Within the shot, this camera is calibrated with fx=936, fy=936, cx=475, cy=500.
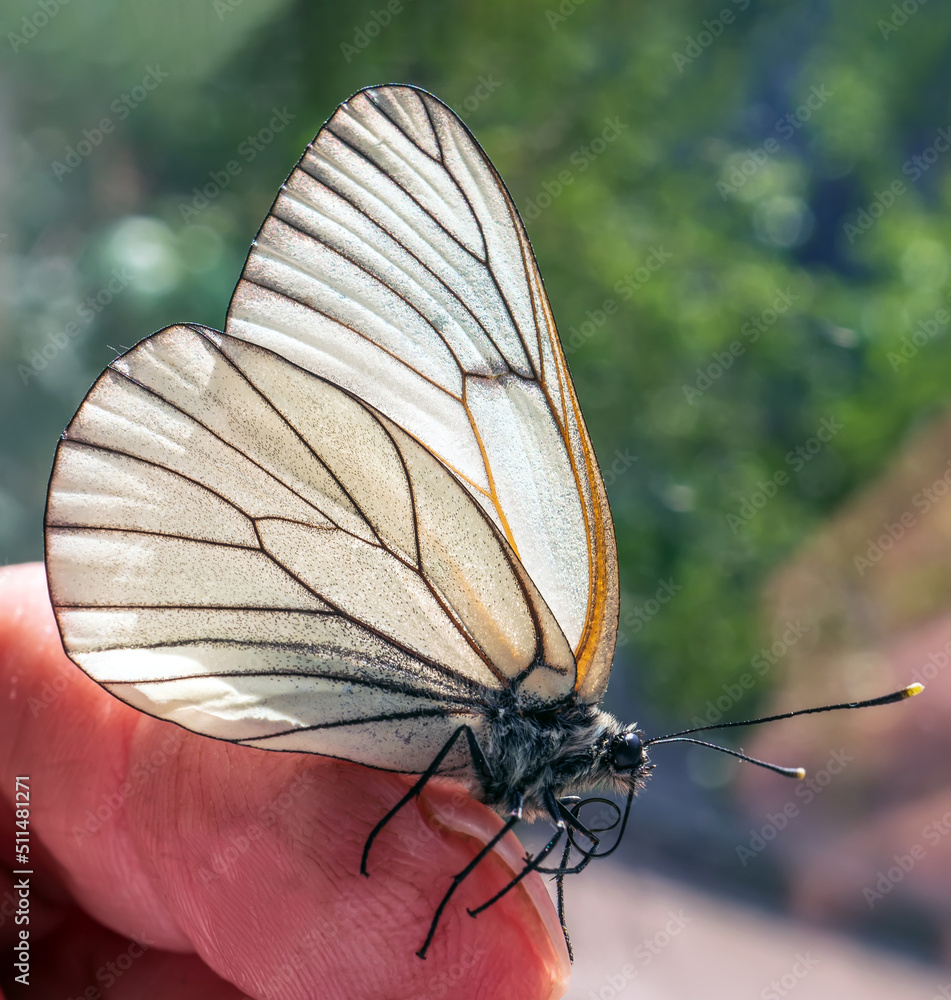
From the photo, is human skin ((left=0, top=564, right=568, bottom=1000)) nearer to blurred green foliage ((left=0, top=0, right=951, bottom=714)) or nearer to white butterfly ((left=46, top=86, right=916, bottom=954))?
white butterfly ((left=46, top=86, right=916, bottom=954))

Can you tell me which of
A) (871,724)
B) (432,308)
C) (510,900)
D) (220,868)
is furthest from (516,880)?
(871,724)

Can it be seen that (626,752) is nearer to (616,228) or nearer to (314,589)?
(314,589)

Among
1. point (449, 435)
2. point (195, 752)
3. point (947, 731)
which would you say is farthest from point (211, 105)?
point (947, 731)

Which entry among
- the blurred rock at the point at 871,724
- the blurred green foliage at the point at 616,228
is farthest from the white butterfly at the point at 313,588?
the blurred rock at the point at 871,724

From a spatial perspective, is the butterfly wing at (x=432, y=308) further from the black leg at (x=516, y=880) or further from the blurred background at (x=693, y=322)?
the blurred background at (x=693, y=322)

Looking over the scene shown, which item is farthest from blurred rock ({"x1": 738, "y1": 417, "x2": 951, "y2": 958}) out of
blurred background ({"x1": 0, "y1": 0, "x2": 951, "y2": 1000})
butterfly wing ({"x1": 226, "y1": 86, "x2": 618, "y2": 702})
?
butterfly wing ({"x1": 226, "y1": 86, "x2": 618, "y2": 702})

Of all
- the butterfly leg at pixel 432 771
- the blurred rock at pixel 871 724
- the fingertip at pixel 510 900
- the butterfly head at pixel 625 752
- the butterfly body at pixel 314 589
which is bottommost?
the blurred rock at pixel 871 724

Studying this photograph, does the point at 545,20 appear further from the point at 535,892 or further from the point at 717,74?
the point at 535,892
